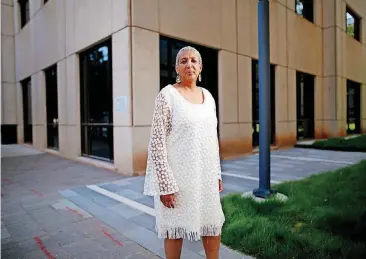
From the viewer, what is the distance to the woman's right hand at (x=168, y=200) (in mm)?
2150

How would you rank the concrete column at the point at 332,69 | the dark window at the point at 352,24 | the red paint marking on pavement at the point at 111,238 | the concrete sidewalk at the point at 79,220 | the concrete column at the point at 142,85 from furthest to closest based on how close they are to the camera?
the dark window at the point at 352,24
the concrete column at the point at 332,69
the concrete column at the point at 142,85
the red paint marking on pavement at the point at 111,238
the concrete sidewalk at the point at 79,220

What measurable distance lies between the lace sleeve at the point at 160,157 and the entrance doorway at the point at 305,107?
504 inches

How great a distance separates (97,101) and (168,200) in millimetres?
7106

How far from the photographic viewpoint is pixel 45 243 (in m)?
3.29

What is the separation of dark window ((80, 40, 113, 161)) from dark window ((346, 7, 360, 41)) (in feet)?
50.1

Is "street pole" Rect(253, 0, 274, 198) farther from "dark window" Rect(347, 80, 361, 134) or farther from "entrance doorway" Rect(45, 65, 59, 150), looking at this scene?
"dark window" Rect(347, 80, 361, 134)

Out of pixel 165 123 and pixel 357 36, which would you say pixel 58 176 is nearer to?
pixel 165 123

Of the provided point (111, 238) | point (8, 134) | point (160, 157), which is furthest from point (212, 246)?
point (8, 134)

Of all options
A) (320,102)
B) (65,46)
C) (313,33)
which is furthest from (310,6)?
(65,46)

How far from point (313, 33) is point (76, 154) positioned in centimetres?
1252

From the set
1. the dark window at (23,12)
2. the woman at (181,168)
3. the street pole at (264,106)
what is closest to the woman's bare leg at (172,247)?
the woman at (181,168)

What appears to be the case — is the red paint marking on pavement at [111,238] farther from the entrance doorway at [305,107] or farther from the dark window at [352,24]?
the dark window at [352,24]

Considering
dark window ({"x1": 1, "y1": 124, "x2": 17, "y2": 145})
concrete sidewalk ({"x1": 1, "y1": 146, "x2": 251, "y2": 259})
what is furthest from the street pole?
dark window ({"x1": 1, "y1": 124, "x2": 17, "y2": 145})

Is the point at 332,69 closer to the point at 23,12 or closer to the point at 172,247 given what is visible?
the point at 172,247
